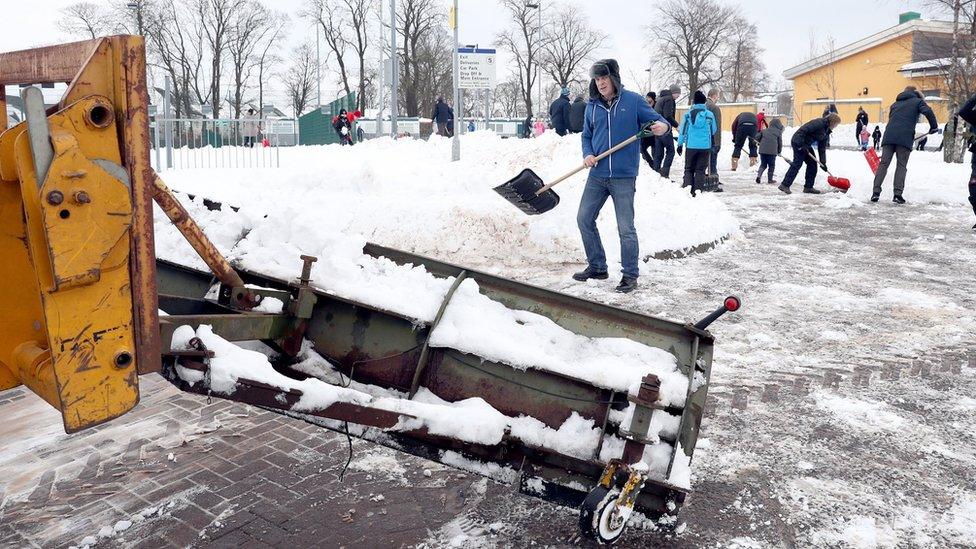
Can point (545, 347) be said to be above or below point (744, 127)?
below

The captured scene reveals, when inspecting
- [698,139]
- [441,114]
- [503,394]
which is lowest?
[503,394]

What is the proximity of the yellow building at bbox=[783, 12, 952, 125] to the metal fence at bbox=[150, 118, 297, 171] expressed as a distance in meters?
32.8

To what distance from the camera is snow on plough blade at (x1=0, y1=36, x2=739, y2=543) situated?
1.80 meters

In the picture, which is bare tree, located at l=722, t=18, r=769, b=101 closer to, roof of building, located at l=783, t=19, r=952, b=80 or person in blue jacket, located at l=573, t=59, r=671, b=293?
roof of building, located at l=783, t=19, r=952, b=80

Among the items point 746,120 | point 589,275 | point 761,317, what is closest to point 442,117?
point 746,120

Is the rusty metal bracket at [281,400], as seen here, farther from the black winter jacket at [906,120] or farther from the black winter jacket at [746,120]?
the black winter jacket at [746,120]

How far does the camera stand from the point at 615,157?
249 inches

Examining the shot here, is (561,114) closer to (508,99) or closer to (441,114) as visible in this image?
(441,114)

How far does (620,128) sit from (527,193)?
1.25 m

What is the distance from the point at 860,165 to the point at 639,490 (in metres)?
18.0

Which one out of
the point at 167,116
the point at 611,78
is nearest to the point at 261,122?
the point at 167,116

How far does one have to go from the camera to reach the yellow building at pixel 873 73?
138ft

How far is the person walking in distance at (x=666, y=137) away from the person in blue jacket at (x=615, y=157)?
6.97 m

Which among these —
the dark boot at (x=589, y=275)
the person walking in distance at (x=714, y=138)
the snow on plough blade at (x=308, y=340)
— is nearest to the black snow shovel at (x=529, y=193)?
the dark boot at (x=589, y=275)
